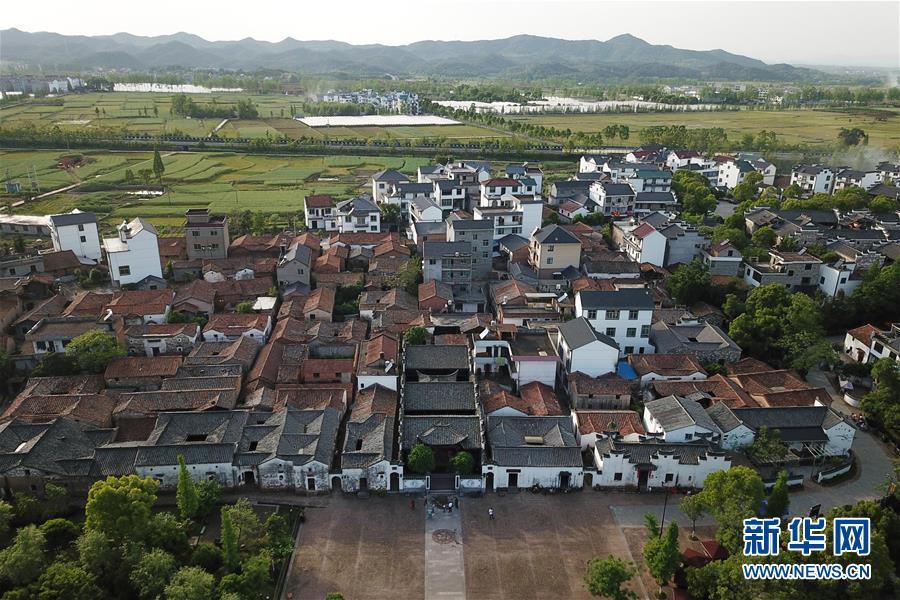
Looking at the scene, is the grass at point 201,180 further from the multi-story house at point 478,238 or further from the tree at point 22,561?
the tree at point 22,561

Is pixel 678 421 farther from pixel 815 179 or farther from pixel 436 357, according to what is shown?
pixel 815 179

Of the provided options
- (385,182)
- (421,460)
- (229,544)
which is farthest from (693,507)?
(385,182)

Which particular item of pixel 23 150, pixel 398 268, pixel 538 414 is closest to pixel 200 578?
pixel 538 414

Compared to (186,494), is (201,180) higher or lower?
higher

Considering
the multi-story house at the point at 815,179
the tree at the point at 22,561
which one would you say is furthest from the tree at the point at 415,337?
the multi-story house at the point at 815,179

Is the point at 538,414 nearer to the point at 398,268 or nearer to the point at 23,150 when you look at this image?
the point at 398,268
